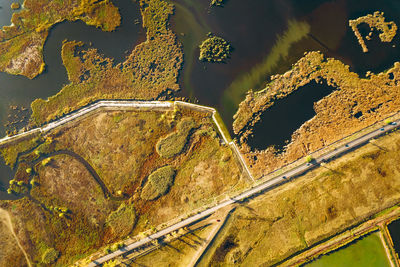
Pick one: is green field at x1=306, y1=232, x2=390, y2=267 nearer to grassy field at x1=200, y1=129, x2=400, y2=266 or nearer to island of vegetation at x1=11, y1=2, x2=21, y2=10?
grassy field at x1=200, y1=129, x2=400, y2=266

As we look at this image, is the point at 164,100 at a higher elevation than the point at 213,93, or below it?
higher

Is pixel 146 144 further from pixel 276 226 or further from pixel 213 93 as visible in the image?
pixel 276 226

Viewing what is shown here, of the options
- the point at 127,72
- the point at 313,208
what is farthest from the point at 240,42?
the point at 313,208

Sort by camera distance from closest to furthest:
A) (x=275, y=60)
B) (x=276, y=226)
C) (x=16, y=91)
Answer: (x=276, y=226), (x=275, y=60), (x=16, y=91)

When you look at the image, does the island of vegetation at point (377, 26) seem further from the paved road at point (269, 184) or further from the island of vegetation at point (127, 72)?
the island of vegetation at point (127, 72)

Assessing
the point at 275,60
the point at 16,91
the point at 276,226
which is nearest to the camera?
the point at 276,226

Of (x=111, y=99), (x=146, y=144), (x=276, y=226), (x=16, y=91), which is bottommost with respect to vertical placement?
(x=276, y=226)

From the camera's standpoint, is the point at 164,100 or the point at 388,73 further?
the point at 164,100

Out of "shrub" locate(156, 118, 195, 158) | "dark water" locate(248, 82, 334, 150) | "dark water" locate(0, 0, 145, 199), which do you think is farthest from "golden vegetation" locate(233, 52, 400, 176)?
"dark water" locate(0, 0, 145, 199)

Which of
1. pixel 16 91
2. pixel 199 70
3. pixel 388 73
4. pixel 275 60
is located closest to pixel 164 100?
pixel 199 70
